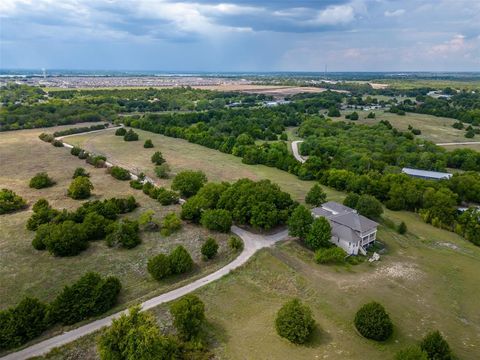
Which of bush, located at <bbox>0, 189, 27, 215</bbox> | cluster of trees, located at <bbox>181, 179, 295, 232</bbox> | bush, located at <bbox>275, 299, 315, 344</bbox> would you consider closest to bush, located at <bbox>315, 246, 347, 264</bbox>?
cluster of trees, located at <bbox>181, 179, 295, 232</bbox>

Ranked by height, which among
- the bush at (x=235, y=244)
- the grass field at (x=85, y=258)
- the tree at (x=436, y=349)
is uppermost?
the tree at (x=436, y=349)

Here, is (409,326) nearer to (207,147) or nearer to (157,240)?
(157,240)

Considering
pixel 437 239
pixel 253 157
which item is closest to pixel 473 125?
pixel 253 157

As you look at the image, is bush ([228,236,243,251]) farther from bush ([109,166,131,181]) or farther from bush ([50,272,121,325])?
bush ([109,166,131,181])

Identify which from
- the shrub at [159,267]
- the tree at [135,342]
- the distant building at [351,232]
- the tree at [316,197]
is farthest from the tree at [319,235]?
the tree at [135,342]

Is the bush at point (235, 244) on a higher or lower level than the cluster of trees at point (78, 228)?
lower

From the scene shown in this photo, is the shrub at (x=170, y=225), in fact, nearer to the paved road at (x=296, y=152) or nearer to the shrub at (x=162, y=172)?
the shrub at (x=162, y=172)

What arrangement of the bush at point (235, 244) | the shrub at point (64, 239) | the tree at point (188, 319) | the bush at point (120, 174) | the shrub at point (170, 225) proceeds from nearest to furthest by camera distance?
the tree at point (188, 319)
the shrub at point (64, 239)
the bush at point (235, 244)
the shrub at point (170, 225)
the bush at point (120, 174)

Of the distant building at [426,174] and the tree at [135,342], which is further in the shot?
the distant building at [426,174]
